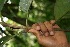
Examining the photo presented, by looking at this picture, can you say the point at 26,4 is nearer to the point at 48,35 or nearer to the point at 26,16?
the point at 48,35

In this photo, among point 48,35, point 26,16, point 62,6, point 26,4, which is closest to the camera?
point 26,4

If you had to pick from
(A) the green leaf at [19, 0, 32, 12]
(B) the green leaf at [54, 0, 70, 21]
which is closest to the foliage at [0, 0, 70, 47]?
(B) the green leaf at [54, 0, 70, 21]

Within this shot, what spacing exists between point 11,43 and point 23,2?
3.34ft

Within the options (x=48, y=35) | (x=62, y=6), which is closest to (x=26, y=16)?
(x=48, y=35)

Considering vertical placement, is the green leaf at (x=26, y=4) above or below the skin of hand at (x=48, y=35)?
above

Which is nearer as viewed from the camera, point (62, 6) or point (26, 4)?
point (26, 4)

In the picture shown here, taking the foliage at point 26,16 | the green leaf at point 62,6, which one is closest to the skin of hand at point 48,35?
the foliage at point 26,16

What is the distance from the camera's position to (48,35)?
130 cm

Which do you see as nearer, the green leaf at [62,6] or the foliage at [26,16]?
the green leaf at [62,6]

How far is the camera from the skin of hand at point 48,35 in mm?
1268

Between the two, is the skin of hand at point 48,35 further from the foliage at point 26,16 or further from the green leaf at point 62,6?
the green leaf at point 62,6

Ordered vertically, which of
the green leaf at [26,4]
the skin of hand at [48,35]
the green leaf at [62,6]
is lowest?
the skin of hand at [48,35]

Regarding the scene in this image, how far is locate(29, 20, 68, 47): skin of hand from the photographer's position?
4.16 feet

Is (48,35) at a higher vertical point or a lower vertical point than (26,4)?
lower
